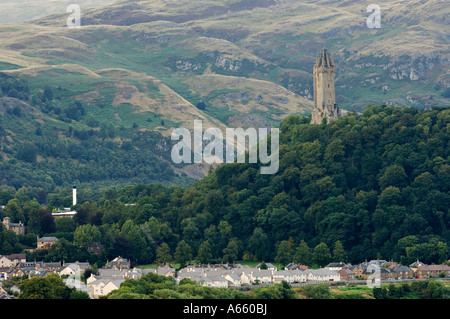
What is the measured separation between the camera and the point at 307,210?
405 ft

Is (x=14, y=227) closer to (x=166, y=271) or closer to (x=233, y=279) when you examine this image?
(x=166, y=271)

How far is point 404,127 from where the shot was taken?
421ft

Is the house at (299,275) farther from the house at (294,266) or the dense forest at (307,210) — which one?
the dense forest at (307,210)

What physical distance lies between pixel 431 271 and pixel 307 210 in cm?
2215

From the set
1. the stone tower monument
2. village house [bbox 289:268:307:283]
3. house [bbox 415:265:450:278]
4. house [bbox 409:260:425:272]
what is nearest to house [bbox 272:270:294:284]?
village house [bbox 289:268:307:283]

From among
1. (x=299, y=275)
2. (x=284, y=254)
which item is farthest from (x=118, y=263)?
(x=299, y=275)

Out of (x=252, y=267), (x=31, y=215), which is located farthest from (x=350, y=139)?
(x=31, y=215)

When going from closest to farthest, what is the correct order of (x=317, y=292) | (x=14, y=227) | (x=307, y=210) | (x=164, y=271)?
(x=317, y=292) < (x=164, y=271) < (x=14, y=227) < (x=307, y=210)

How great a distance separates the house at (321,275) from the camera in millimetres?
101519

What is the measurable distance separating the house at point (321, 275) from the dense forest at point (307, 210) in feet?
27.7

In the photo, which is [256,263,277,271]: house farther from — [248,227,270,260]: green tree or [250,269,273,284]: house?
[248,227,270,260]: green tree
